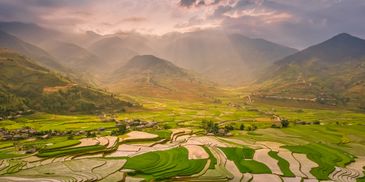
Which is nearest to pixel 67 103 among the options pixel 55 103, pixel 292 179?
pixel 55 103

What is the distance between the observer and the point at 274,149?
3204 inches

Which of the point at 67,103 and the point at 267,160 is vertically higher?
the point at 67,103

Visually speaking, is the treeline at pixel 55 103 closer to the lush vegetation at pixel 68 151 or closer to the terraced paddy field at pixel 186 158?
the terraced paddy field at pixel 186 158

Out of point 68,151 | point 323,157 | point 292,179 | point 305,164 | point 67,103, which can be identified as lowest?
point 292,179

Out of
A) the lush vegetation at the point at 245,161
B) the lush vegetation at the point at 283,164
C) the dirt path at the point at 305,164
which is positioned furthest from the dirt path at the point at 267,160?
the dirt path at the point at 305,164

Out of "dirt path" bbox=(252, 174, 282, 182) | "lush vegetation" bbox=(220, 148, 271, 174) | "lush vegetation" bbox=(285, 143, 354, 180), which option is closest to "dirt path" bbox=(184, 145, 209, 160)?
"lush vegetation" bbox=(220, 148, 271, 174)

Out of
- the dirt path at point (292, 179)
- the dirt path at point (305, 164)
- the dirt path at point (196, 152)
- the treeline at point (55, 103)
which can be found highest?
the treeline at point (55, 103)

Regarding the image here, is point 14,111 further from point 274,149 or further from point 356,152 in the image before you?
point 356,152

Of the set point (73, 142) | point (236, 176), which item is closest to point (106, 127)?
point (73, 142)

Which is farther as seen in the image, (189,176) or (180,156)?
(180,156)

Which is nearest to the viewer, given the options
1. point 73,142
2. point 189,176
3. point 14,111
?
point 189,176

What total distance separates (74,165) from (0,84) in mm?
147564

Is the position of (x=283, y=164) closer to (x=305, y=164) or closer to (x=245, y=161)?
(x=305, y=164)

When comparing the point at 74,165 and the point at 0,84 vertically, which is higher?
the point at 0,84
